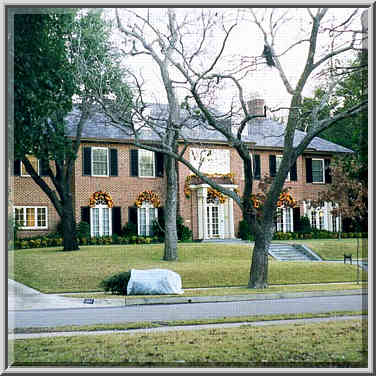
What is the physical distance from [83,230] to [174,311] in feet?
16.9

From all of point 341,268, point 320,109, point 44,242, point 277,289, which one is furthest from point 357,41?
point 44,242

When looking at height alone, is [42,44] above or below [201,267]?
above

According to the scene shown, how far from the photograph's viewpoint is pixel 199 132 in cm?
1638

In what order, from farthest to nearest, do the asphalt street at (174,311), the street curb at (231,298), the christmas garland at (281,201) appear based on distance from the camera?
1. the christmas garland at (281,201)
2. the street curb at (231,298)
3. the asphalt street at (174,311)

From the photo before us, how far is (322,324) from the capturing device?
8656 millimetres

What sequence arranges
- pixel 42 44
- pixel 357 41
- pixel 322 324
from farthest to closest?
pixel 357 41 → pixel 42 44 → pixel 322 324

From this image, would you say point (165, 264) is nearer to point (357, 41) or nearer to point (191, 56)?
point (191, 56)

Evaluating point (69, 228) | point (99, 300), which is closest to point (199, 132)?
point (69, 228)

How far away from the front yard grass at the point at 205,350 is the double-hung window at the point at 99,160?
1024cm

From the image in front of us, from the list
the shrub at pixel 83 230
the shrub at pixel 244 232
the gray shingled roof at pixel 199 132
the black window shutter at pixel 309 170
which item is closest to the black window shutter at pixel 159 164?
the gray shingled roof at pixel 199 132

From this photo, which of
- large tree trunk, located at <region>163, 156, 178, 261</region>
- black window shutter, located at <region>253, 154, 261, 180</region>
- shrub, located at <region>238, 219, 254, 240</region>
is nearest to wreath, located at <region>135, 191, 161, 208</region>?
large tree trunk, located at <region>163, 156, 178, 261</region>

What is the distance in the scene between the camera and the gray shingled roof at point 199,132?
1533 cm

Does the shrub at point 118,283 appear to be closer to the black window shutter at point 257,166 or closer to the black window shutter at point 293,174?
the black window shutter at point 257,166

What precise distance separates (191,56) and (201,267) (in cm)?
492
